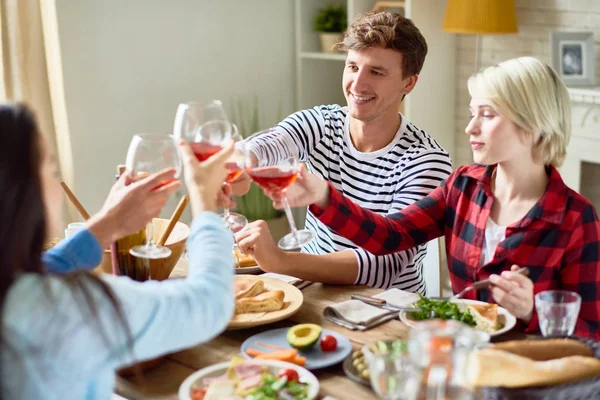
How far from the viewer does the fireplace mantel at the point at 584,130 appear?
134 inches

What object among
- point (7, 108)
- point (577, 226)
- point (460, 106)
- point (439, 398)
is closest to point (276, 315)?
point (439, 398)

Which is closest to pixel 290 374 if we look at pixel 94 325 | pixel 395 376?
pixel 395 376

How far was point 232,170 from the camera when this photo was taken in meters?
1.79

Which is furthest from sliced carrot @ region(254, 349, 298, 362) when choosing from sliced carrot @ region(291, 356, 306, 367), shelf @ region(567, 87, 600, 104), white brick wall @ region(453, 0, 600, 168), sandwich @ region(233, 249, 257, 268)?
white brick wall @ region(453, 0, 600, 168)

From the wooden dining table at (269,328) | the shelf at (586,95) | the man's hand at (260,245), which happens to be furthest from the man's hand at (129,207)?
the shelf at (586,95)

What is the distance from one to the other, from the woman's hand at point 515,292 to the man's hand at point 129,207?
2.32 ft

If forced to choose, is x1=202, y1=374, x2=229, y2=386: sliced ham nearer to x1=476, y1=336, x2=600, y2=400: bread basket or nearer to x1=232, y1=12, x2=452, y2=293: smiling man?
x1=476, y1=336, x2=600, y2=400: bread basket

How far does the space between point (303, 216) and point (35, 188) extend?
353 centimetres

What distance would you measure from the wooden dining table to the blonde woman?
0.70ft

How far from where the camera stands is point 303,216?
458cm

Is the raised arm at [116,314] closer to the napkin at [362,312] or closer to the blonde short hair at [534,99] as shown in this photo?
the napkin at [362,312]

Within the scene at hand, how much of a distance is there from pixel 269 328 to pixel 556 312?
609 millimetres

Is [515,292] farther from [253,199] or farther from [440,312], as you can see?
[253,199]

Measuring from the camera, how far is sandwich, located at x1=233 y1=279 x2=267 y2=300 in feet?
6.20
